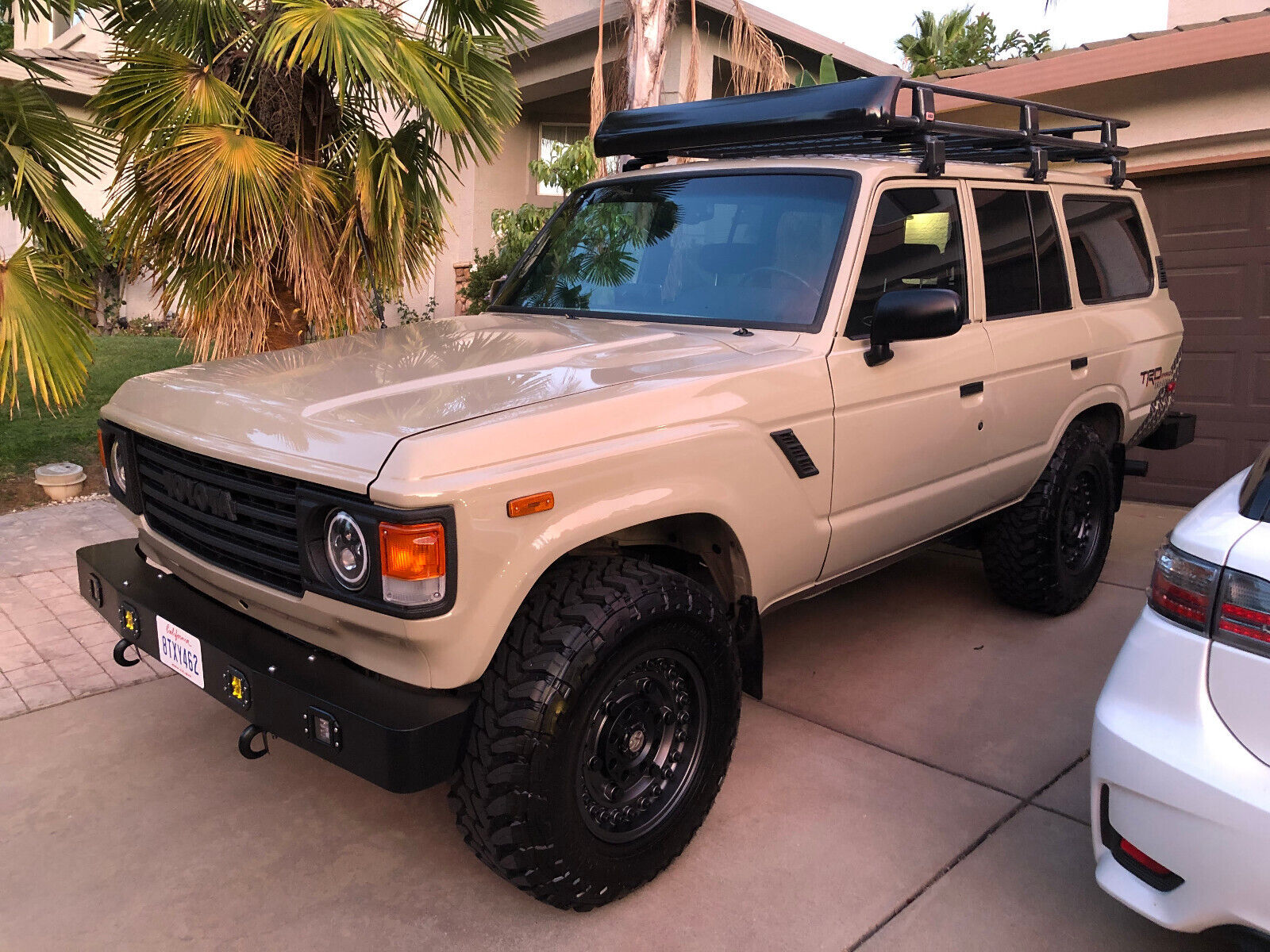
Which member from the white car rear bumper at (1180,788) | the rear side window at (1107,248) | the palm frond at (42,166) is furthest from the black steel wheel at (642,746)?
the palm frond at (42,166)

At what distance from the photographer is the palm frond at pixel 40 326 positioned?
17.4ft

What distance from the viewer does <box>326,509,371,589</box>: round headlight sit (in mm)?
2453

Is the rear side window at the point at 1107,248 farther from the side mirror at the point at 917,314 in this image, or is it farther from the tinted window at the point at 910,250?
the side mirror at the point at 917,314

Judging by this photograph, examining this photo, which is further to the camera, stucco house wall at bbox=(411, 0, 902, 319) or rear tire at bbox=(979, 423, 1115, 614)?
stucco house wall at bbox=(411, 0, 902, 319)

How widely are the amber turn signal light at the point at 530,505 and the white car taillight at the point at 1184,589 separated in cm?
139

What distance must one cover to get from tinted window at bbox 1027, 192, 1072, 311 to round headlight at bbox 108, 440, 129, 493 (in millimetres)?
3673

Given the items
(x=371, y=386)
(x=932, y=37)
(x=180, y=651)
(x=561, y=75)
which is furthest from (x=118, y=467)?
(x=932, y=37)

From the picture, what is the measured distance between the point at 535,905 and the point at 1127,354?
12.7ft

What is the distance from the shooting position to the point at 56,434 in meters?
8.57

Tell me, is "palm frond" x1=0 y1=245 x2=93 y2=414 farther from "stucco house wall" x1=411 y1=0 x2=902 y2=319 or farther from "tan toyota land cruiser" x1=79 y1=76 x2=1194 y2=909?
"stucco house wall" x1=411 y1=0 x2=902 y2=319

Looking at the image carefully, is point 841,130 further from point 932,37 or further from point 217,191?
point 932,37

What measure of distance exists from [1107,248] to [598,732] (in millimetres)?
3819

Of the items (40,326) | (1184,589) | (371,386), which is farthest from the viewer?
(40,326)

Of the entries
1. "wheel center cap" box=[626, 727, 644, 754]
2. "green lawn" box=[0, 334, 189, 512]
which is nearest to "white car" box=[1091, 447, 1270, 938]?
"wheel center cap" box=[626, 727, 644, 754]
